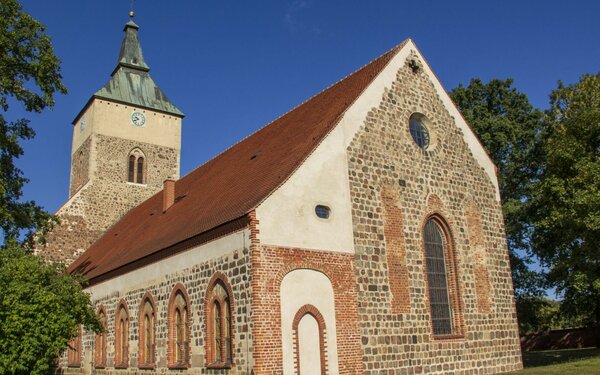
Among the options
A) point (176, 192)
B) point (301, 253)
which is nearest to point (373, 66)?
point (301, 253)

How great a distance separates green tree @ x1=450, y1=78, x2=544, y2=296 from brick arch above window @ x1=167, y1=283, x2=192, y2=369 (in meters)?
17.1

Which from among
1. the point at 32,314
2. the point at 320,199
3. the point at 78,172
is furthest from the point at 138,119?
the point at 320,199

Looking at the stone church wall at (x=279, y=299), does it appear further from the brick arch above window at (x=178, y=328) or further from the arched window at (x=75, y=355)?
the arched window at (x=75, y=355)

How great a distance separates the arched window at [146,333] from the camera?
63.0 feet

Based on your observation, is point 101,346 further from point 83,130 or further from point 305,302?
point 83,130

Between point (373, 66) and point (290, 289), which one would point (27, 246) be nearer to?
point (290, 289)

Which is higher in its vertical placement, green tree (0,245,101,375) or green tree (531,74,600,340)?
green tree (531,74,600,340)

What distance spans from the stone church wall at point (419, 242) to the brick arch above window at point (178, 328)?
517 cm

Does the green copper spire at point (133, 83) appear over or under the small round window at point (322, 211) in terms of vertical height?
over

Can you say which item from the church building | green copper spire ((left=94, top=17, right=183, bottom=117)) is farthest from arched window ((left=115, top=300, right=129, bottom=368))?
green copper spire ((left=94, top=17, right=183, bottom=117))

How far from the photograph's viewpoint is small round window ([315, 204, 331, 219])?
52.1ft

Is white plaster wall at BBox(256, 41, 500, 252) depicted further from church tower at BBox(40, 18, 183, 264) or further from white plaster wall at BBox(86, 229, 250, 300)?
church tower at BBox(40, 18, 183, 264)

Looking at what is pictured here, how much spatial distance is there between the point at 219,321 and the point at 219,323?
0.17 ft

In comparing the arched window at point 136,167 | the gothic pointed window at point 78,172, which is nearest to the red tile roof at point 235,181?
the arched window at point 136,167
